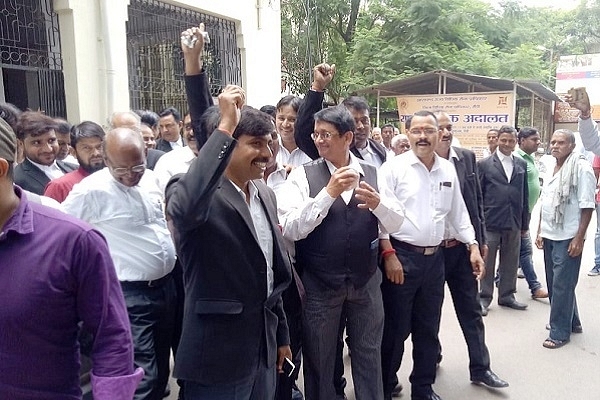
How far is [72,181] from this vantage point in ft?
10.0

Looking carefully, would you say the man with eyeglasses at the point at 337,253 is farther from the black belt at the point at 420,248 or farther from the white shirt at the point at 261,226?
the white shirt at the point at 261,226

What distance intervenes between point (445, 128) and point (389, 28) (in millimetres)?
14208

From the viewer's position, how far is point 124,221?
8.66ft

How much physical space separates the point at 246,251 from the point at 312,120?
1.52m

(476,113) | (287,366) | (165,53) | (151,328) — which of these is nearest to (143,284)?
(151,328)

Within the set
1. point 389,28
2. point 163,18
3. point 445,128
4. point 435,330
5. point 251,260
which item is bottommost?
point 435,330

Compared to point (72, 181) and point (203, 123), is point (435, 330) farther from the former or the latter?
point (72, 181)

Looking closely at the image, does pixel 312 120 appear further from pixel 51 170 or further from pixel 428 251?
pixel 51 170

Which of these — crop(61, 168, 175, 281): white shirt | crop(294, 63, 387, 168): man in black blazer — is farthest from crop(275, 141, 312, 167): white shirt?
crop(61, 168, 175, 281): white shirt

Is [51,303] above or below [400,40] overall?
below

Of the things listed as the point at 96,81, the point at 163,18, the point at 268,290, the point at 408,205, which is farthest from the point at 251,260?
the point at 163,18

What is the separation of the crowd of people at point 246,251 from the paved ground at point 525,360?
0.49 ft

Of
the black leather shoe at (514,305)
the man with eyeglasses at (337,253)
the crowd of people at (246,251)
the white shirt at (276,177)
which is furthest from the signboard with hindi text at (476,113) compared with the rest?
the man with eyeglasses at (337,253)

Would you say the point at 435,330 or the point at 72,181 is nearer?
the point at 72,181
